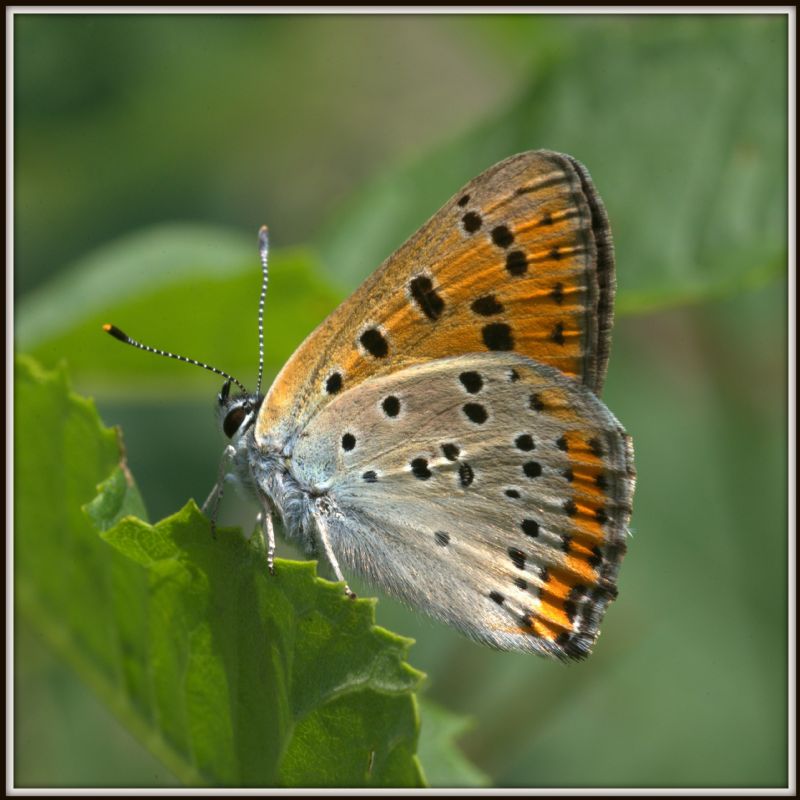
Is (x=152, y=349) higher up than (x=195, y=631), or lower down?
higher up

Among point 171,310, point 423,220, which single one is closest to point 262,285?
point 171,310

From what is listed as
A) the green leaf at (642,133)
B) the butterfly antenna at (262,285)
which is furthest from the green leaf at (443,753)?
the green leaf at (642,133)

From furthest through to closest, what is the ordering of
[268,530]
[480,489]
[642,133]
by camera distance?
[642,133], [480,489], [268,530]

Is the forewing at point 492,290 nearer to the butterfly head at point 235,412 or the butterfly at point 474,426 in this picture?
the butterfly at point 474,426

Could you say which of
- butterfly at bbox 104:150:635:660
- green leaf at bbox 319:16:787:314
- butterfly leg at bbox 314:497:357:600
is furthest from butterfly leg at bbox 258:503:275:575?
green leaf at bbox 319:16:787:314

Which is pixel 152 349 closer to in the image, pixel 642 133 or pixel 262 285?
pixel 262 285

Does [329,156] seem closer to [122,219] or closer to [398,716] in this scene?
[122,219]

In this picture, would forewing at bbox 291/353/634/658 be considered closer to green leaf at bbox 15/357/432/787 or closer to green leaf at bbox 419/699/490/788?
green leaf at bbox 419/699/490/788
